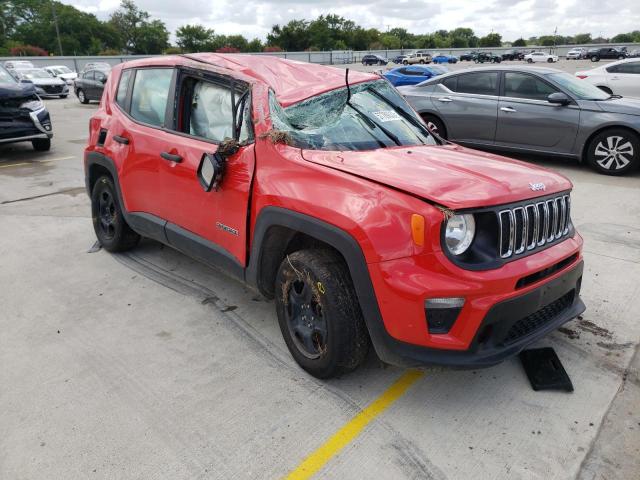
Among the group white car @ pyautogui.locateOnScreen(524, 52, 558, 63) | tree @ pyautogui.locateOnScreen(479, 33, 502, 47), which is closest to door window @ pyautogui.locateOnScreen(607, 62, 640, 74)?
white car @ pyautogui.locateOnScreen(524, 52, 558, 63)

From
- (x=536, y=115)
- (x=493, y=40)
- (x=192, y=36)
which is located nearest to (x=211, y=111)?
(x=536, y=115)

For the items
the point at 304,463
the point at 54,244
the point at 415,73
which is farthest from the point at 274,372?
the point at 415,73

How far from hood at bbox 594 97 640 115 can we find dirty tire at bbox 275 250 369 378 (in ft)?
21.5

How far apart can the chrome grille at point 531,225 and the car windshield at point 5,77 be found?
32.0 ft

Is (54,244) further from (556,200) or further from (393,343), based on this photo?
(556,200)

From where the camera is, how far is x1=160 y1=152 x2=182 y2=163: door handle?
3.53 m

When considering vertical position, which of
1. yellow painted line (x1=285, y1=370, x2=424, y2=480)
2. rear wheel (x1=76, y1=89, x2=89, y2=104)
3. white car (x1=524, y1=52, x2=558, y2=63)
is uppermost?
white car (x1=524, y1=52, x2=558, y2=63)

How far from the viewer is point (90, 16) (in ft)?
296

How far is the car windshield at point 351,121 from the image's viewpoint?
3.00 meters

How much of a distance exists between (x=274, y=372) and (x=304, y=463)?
75 centimetres

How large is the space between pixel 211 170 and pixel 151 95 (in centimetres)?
132

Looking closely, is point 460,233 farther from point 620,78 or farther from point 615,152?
point 620,78

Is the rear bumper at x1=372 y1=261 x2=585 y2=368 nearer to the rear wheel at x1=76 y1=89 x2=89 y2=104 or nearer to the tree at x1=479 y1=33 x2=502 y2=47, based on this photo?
the rear wheel at x1=76 y1=89 x2=89 y2=104

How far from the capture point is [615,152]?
7.49 metres
